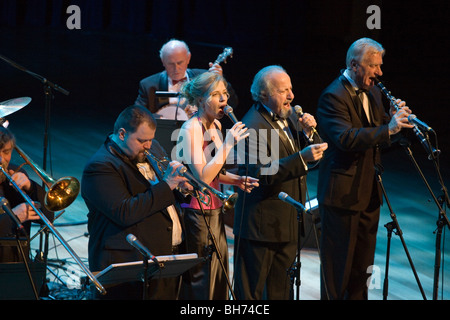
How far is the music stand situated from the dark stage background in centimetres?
636

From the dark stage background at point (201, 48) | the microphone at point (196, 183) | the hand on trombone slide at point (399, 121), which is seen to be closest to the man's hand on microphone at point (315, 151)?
the hand on trombone slide at point (399, 121)

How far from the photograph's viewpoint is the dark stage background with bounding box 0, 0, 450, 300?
37.0 ft

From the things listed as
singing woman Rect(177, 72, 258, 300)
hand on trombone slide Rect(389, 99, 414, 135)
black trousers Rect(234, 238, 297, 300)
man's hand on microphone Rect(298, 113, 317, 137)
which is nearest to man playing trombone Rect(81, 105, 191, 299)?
singing woman Rect(177, 72, 258, 300)

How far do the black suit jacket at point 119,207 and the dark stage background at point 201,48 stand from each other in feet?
20.0

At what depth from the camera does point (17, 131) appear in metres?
9.72

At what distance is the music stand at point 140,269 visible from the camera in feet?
9.77

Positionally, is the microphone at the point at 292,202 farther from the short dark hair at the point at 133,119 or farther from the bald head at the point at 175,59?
the bald head at the point at 175,59

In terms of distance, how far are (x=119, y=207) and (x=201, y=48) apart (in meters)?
13.4

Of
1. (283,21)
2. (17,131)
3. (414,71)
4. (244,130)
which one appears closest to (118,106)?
(17,131)

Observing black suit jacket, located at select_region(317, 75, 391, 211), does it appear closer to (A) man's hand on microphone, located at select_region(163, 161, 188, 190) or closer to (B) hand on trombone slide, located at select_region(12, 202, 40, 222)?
(A) man's hand on microphone, located at select_region(163, 161, 188, 190)

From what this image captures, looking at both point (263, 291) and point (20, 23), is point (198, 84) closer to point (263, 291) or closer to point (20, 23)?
point (263, 291)

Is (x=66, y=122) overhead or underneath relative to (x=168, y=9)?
underneath

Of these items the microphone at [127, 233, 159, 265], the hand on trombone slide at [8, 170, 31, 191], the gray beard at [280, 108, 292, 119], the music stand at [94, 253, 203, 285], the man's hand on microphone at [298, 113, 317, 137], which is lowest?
the music stand at [94, 253, 203, 285]
